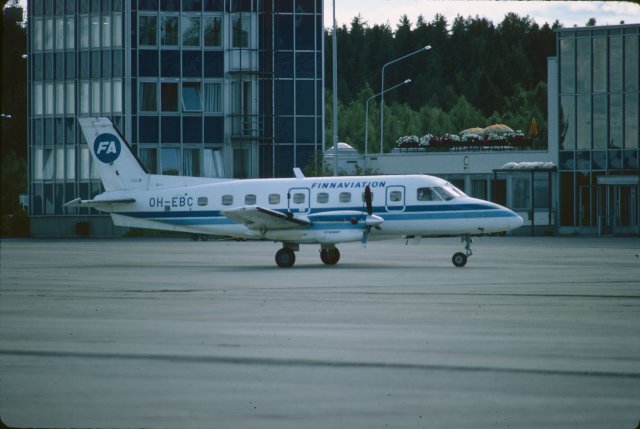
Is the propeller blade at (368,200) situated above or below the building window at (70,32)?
below

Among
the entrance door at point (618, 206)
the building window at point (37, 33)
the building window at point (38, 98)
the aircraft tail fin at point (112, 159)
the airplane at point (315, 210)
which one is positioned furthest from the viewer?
the building window at point (38, 98)

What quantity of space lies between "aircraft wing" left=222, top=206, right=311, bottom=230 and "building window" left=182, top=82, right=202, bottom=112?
36599 mm

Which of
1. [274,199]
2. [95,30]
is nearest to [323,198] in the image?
[274,199]

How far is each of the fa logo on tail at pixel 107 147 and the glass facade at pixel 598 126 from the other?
34.9m

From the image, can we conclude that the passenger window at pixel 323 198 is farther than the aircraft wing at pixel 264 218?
Yes

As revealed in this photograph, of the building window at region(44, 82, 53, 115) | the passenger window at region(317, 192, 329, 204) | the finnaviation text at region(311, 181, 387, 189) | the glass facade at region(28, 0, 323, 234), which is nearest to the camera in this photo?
the finnaviation text at region(311, 181, 387, 189)

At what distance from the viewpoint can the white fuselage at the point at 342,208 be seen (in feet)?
105

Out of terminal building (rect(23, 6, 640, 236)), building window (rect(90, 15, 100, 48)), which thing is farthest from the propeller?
building window (rect(90, 15, 100, 48))

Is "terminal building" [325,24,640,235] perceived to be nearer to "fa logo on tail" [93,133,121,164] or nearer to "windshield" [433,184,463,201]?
"windshield" [433,184,463,201]

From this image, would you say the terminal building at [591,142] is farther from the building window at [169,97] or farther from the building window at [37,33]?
the building window at [37,33]

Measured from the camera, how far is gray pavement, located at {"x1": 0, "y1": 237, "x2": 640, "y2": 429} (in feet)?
30.6

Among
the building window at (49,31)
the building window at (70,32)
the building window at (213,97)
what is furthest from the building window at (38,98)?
the building window at (213,97)

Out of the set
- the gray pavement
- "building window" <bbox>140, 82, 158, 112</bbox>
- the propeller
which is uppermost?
"building window" <bbox>140, 82, 158, 112</bbox>

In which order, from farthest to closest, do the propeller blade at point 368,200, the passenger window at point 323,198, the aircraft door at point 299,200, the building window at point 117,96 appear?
the building window at point 117,96
the aircraft door at point 299,200
the passenger window at point 323,198
the propeller blade at point 368,200
